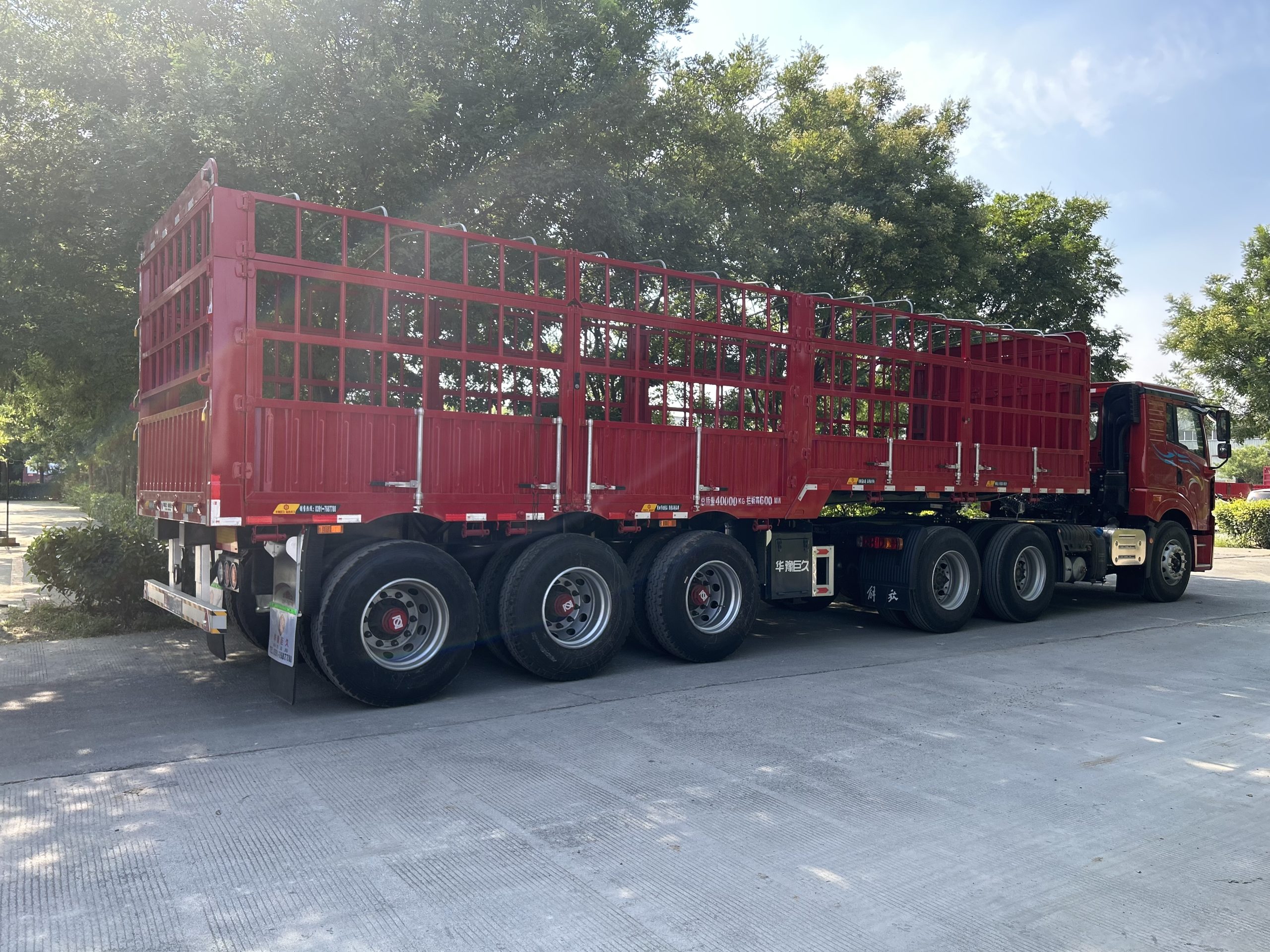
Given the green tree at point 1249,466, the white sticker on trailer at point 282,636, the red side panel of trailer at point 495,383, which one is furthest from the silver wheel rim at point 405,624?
the green tree at point 1249,466

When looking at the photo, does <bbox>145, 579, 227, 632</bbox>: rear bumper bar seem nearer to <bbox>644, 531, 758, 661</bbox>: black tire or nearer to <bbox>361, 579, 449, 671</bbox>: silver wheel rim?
<bbox>361, 579, 449, 671</bbox>: silver wheel rim

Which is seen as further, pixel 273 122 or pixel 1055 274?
pixel 1055 274

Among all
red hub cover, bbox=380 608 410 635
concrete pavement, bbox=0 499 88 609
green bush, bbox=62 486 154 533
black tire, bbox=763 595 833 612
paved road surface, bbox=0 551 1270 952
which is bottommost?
paved road surface, bbox=0 551 1270 952

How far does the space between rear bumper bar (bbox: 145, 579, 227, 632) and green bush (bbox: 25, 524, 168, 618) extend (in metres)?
2.19

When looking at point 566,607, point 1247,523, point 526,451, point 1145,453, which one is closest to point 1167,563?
point 1145,453

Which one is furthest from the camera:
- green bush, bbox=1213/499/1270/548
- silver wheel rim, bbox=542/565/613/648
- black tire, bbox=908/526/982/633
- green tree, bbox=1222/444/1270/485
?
green tree, bbox=1222/444/1270/485

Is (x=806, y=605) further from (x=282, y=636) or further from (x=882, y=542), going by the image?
(x=282, y=636)

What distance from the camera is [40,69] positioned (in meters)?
9.37

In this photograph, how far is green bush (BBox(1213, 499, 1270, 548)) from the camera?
26359 millimetres

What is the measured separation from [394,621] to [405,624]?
0.37ft

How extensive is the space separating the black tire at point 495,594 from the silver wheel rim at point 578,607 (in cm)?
39

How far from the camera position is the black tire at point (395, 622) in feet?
21.6

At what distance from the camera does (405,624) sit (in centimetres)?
→ 696

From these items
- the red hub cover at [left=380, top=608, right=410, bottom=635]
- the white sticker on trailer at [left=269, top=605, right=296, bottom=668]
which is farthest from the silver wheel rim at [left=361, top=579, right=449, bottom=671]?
the white sticker on trailer at [left=269, top=605, right=296, bottom=668]
